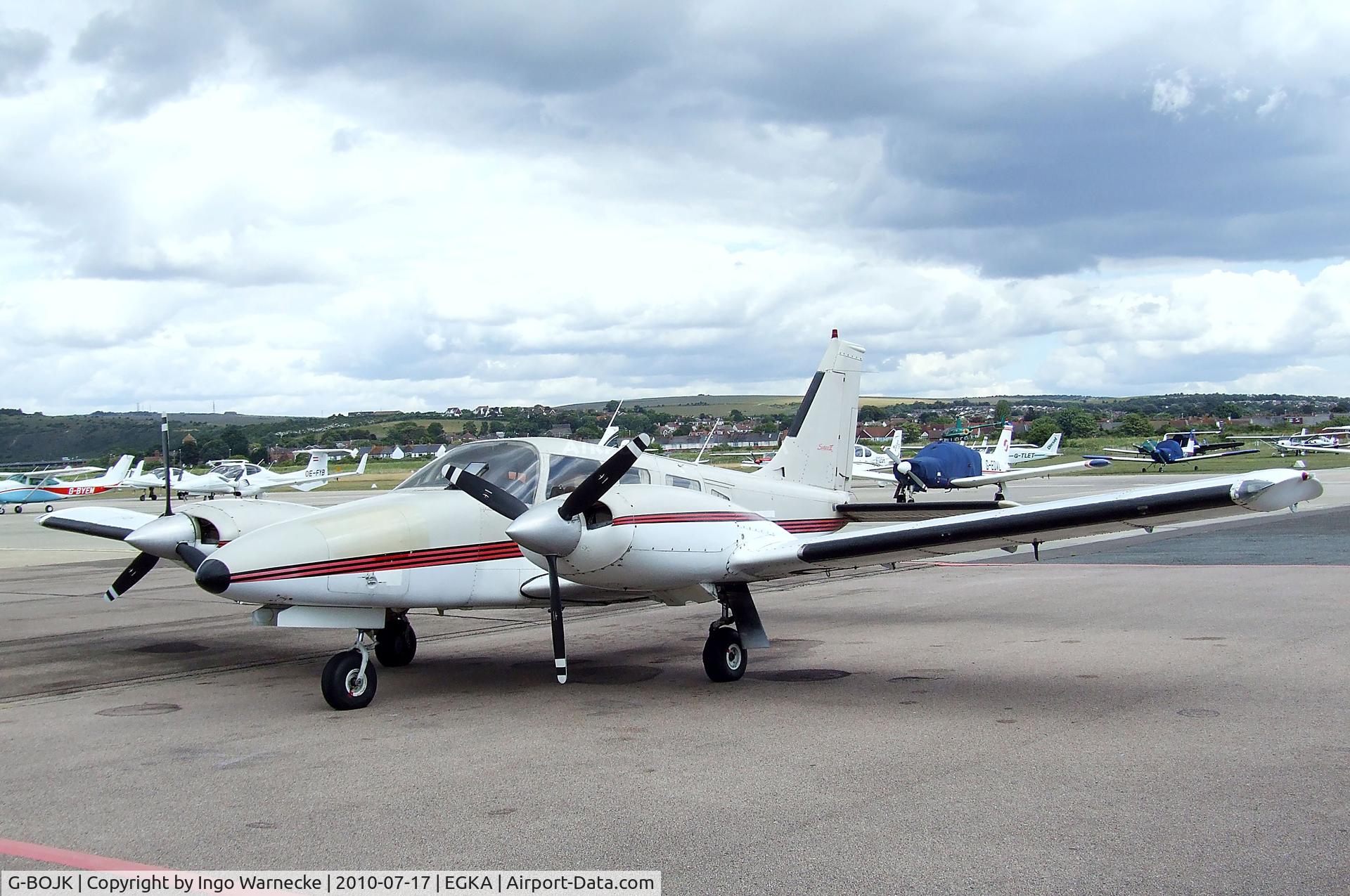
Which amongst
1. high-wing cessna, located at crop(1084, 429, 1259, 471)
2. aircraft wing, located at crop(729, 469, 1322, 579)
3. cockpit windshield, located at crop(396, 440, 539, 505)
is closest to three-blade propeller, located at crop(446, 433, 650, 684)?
cockpit windshield, located at crop(396, 440, 539, 505)

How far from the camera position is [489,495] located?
10148mm

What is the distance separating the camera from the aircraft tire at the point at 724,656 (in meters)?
10.6

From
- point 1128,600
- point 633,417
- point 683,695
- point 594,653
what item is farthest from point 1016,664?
point 633,417

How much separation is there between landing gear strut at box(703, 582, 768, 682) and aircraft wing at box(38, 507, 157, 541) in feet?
25.6

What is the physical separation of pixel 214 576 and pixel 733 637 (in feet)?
15.9

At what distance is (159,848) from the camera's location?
224 inches

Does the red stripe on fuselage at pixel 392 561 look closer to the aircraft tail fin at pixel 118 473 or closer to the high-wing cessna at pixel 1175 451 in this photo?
the high-wing cessna at pixel 1175 451

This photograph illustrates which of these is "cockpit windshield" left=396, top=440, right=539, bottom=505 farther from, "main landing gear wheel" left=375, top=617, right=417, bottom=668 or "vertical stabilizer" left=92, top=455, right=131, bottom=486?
"vertical stabilizer" left=92, top=455, right=131, bottom=486

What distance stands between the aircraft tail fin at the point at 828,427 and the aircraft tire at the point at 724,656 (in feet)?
14.4

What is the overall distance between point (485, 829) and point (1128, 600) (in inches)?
510

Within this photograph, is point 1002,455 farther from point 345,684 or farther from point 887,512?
point 345,684

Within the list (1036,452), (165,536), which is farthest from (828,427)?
(1036,452)

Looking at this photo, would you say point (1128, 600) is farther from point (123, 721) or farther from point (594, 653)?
point (123, 721)

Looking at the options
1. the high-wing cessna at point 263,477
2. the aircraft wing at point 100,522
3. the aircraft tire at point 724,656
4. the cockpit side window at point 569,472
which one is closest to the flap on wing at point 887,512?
the aircraft tire at point 724,656
